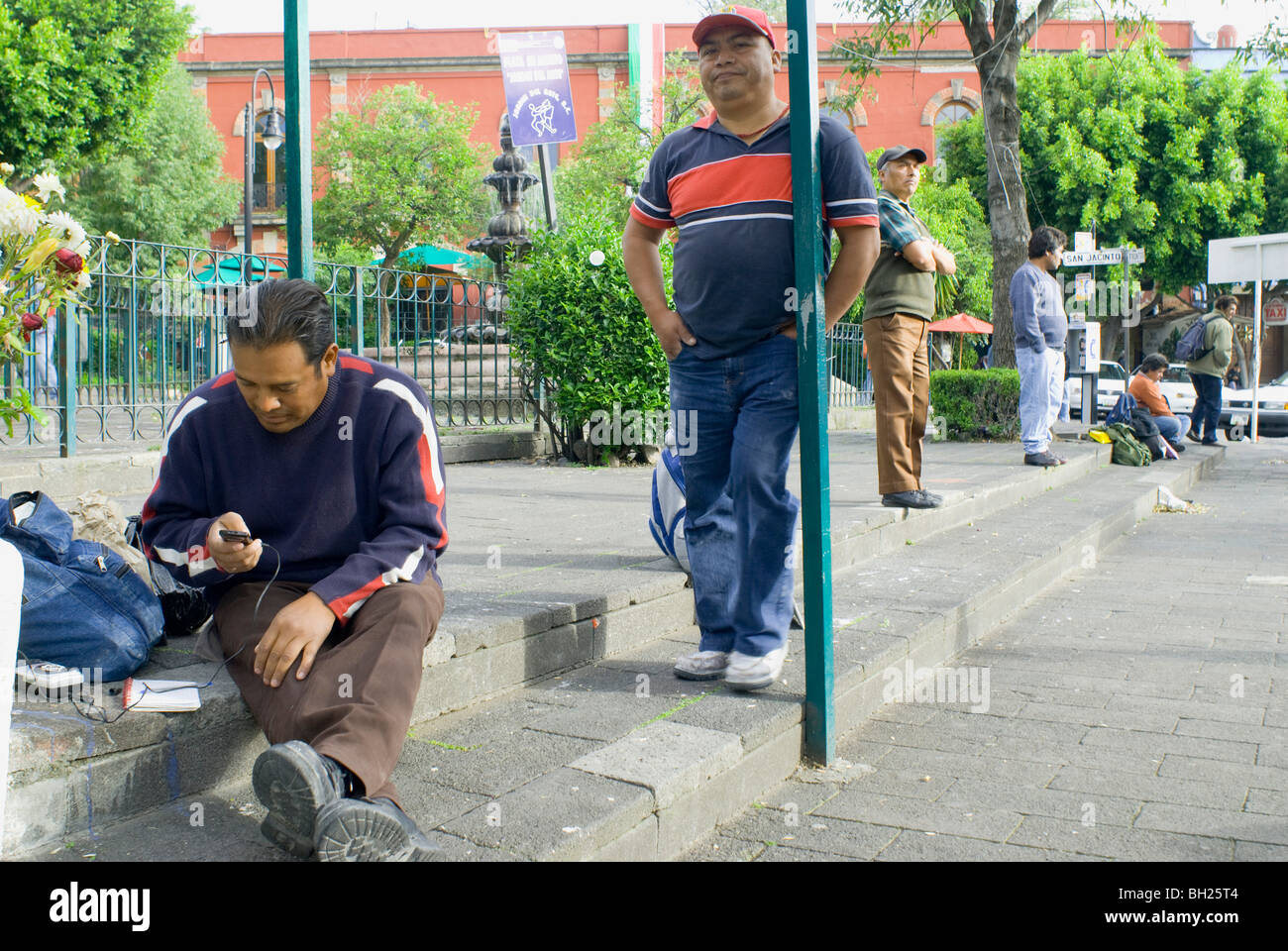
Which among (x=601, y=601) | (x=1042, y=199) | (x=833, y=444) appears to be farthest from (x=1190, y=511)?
(x=1042, y=199)

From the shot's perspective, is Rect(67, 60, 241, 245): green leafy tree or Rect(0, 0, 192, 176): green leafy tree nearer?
Rect(0, 0, 192, 176): green leafy tree

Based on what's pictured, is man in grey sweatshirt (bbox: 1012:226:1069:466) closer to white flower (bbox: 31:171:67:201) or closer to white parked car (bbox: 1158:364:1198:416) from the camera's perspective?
white flower (bbox: 31:171:67:201)

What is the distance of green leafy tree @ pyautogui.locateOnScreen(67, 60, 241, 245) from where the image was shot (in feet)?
98.2

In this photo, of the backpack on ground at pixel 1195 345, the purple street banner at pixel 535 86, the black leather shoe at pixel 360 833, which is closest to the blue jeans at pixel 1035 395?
the purple street banner at pixel 535 86

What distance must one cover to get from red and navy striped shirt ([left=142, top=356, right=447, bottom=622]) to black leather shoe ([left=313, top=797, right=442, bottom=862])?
2.49 ft

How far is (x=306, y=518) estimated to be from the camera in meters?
2.87

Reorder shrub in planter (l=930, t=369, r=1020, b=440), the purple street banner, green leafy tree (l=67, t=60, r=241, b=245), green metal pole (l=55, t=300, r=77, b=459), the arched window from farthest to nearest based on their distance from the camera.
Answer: the arched window, green leafy tree (l=67, t=60, r=241, b=245), shrub in planter (l=930, t=369, r=1020, b=440), the purple street banner, green metal pole (l=55, t=300, r=77, b=459)

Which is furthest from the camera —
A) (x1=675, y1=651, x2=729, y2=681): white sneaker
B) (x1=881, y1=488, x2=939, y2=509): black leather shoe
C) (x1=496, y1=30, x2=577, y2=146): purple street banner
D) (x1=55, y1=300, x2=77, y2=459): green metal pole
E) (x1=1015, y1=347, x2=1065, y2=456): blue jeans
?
(x1=496, y1=30, x2=577, y2=146): purple street banner

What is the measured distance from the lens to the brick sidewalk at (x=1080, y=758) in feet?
9.46

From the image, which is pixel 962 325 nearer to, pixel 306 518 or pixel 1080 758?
pixel 1080 758

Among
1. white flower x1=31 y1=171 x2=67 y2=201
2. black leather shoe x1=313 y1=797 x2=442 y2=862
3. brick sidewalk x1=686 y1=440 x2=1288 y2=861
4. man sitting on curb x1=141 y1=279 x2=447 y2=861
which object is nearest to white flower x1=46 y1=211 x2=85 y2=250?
white flower x1=31 y1=171 x2=67 y2=201

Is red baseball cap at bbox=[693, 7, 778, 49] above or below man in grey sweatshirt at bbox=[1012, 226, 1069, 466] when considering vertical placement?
above

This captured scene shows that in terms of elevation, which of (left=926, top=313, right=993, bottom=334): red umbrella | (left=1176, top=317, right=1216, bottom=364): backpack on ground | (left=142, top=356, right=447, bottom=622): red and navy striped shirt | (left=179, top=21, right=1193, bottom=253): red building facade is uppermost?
(left=179, top=21, right=1193, bottom=253): red building facade
